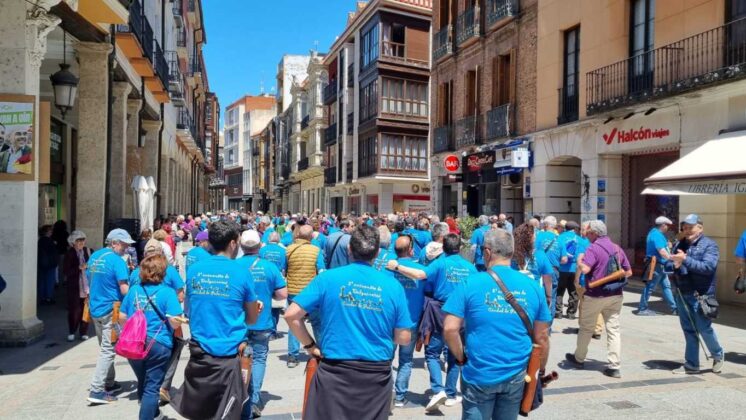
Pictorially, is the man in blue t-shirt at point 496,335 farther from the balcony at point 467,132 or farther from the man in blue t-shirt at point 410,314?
the balcony at point 467,132

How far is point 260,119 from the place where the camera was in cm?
9019

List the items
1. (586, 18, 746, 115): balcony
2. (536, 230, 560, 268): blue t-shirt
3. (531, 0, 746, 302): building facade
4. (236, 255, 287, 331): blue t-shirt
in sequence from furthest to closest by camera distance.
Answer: (531, 0, 746, 302): building facade, (586, 18, 746, 115): balcony, (536, 230, 560, 268): blue t-shirt, (236, 255, 287, 331): blue t-shirt

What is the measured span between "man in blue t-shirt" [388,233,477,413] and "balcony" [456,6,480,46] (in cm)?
1804

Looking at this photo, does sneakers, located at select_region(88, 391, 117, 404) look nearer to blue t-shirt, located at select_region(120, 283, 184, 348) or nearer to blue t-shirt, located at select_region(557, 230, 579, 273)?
blue t-shirt, located at select_region(120, 283, 184, 348)

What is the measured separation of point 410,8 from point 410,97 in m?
5.24

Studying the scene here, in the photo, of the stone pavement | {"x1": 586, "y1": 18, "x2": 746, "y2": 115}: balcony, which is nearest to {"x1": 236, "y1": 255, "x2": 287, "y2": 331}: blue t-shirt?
the stone pavement

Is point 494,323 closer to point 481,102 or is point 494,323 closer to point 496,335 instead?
point 496,335

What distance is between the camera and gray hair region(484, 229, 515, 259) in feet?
12.6

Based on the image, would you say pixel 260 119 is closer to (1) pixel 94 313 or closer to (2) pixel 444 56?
(2) pixel 444 56

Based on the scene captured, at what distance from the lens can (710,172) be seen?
10438 millimetres

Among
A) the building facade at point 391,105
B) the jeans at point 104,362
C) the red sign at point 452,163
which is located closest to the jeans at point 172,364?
the jeans at point 104,362

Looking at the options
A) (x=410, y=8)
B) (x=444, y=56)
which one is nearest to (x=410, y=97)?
(x=410, y=8)

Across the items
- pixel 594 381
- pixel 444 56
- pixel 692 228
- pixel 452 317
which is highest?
pixel 444 56

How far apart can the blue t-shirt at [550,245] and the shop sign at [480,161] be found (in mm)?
11869
